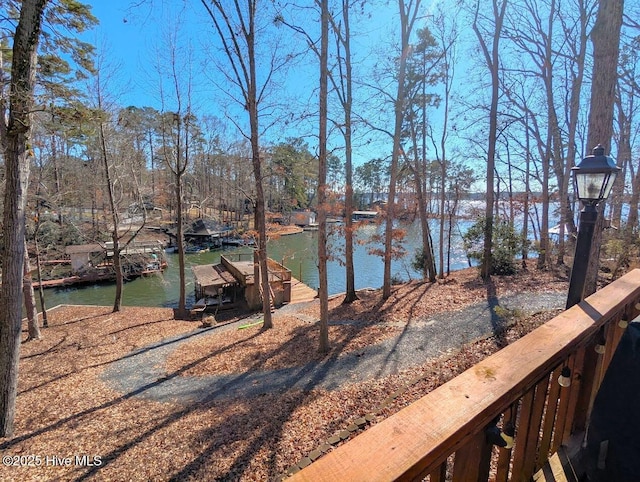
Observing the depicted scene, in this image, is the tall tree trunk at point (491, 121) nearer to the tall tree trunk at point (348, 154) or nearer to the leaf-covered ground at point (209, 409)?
the leaf-covered ground at point (209, 409)

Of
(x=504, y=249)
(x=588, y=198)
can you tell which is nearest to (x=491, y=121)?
(x=504, y=249)

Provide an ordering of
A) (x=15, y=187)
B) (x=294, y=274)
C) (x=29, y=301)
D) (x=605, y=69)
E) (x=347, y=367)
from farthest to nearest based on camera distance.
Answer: (x=294, y=274) → (x=29, y=301) → (x=347, y=367) → (x=15, y=187) → (x=605, y=69)

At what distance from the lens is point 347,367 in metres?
5.76

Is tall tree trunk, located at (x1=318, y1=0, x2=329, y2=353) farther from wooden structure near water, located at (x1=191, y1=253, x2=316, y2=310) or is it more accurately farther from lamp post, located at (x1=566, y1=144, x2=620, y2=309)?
wooden structure near water, located at (x1=191, y1=253, x2=316, y2=310)

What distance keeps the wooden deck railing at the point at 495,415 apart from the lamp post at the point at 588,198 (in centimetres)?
118

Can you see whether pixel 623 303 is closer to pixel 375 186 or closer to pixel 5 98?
pixel 5 98

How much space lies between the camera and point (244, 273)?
48.1ft

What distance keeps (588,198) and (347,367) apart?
15.0 feet

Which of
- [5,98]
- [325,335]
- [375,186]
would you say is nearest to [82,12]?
[5,98]

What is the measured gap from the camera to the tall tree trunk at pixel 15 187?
4.47 m

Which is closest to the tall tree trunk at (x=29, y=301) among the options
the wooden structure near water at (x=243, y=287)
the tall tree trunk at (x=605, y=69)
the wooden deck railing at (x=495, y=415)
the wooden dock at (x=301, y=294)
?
the wooden structure near water at (x=243, y=287)

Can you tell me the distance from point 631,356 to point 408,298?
924 cm

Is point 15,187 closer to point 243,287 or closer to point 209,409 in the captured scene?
Answer: point 209,409

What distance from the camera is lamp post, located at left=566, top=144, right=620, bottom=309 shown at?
103 inches
